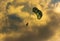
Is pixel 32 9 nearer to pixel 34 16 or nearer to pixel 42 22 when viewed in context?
pixel 34 16

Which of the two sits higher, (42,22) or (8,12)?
(8,12)

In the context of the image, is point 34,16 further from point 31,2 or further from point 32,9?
point 31,2

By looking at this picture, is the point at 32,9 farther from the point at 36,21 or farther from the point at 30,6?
the point at 36,21

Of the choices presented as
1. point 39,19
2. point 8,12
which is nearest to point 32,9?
point 39,19

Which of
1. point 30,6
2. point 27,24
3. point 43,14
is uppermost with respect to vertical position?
point 30,6

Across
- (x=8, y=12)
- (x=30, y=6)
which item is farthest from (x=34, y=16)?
(x=8, y=12)

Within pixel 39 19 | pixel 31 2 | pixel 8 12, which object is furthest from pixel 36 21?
pixel 8 12

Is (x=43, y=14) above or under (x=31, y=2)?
under
